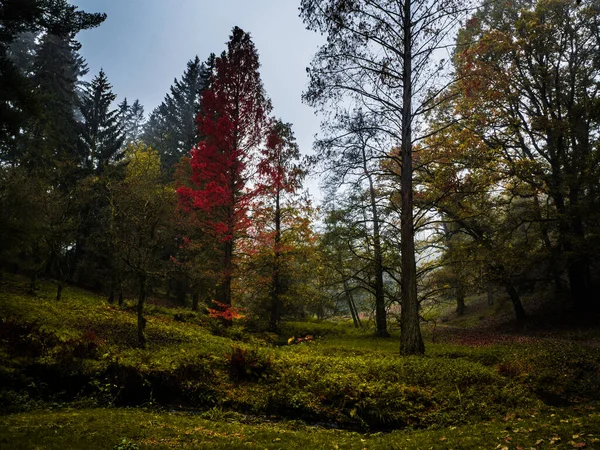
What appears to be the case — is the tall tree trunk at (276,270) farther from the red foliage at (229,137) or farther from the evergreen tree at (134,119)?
the evergreen tree at (134,119)

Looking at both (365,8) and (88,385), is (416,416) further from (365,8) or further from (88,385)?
(365,8)

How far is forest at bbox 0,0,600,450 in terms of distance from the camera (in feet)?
21.2

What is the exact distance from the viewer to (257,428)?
19.6 ft

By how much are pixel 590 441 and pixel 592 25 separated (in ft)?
67.3

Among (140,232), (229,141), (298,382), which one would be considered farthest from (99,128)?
(298,382)

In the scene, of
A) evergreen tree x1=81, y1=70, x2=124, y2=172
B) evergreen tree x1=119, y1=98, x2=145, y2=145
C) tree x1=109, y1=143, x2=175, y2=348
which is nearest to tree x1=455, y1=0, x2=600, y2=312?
tree x1=109, y1=143, x2=175, y2=348

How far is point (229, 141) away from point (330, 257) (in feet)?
27.6

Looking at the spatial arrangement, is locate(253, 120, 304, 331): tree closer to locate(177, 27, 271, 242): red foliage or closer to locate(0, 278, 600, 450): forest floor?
locate(177, 27, 271, 242): red foliage

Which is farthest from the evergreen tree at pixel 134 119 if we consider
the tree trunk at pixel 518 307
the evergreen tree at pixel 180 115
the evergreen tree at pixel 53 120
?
the tree trunk at pixel 518 307

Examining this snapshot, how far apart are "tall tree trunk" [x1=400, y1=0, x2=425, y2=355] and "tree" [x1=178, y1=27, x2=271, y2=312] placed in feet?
27.0

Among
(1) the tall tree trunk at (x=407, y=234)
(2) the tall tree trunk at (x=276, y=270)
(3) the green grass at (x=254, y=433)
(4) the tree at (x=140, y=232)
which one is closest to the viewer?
(3) the green grass at (x=254, y=433)

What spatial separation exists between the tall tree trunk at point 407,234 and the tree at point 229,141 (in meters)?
8.22

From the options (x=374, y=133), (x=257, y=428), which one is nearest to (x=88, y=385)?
(x=257, y=428)

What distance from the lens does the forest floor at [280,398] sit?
4973 mm
